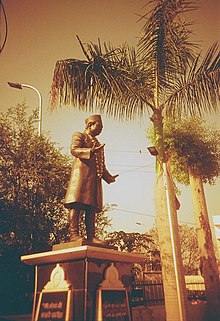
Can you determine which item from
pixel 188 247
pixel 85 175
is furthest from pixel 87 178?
pixel 188 247

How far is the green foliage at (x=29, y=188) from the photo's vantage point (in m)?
8.10

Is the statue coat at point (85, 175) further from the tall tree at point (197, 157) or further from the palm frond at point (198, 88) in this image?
the tall tree at point (197, 157)

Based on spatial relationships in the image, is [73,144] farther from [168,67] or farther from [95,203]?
[168,67]

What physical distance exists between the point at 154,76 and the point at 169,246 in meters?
3.79

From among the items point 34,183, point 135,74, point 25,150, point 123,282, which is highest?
point 135,74

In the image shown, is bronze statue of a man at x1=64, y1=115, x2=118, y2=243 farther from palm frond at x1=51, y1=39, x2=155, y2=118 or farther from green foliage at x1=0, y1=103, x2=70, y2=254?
green foliage at x1=0, y1=103, x2=70, y2=254

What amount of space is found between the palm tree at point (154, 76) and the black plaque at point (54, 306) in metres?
3.06

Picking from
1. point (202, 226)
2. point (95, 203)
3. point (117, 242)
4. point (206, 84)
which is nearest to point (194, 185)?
point (202, 226)

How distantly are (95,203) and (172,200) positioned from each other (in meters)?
2.13

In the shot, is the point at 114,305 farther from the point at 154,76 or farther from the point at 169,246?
the point at 154,76

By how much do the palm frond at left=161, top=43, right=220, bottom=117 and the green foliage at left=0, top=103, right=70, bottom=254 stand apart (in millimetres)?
3621

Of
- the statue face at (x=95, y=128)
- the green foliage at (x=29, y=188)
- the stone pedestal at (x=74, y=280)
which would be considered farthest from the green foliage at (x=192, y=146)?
the stone pedestal at (x=74, y=280)

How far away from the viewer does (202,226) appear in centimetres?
1013

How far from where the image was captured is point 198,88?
7332mm
